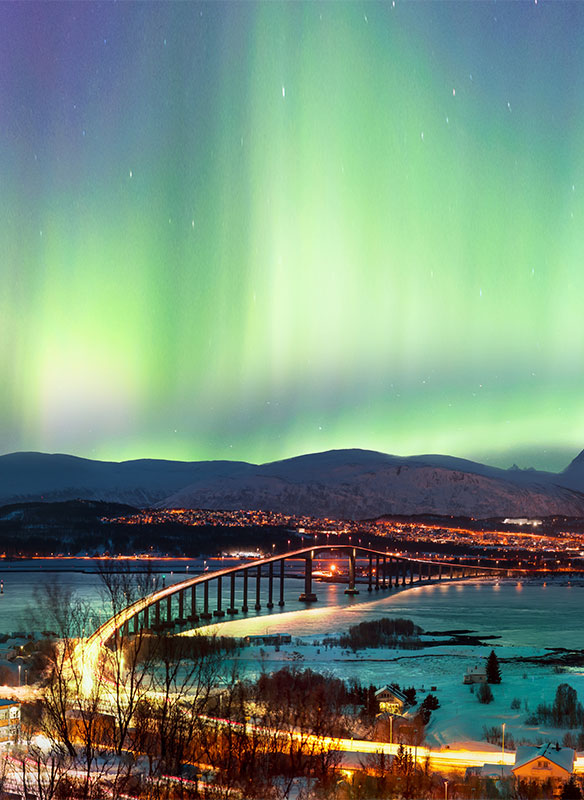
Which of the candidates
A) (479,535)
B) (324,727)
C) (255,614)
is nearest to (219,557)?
(255,614)

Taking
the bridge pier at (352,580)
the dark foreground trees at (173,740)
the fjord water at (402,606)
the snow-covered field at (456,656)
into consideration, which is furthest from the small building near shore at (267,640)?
the bridge pier at (352,580)

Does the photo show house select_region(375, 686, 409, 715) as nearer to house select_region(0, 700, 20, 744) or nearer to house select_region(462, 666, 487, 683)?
house select_region(462, 666, 487, 683)

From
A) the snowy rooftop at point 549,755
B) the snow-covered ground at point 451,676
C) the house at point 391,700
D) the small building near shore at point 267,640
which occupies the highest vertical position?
the snowy rooftop at point 549,755

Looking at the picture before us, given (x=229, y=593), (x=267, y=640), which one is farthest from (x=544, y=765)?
(x=229, y=593)

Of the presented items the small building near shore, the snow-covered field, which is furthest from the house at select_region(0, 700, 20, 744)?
the small building near shore

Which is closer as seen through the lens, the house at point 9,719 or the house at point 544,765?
the house at point 544,765

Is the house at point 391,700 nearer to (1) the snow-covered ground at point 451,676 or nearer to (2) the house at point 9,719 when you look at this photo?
(1) the snow-covered ground at point 451,676
